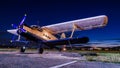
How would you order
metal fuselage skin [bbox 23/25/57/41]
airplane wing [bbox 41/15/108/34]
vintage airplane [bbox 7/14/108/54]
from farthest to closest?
airplane wing [bbox 41/15/108/34] → metal fuselage skin [bbox 23/25/57/41] → vintage airplane [bbox 7/14/108/54]

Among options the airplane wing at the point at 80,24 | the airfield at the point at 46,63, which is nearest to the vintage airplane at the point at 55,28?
the airplane wing at the point at 80,24

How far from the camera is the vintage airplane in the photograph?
26.5 meters

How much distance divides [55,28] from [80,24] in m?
4.18

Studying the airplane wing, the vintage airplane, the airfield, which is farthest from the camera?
the airplane wing

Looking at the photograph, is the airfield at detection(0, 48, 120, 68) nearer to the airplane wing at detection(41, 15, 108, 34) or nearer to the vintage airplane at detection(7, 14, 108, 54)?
the vintage airplane at detection(7, 14, 108, 54)

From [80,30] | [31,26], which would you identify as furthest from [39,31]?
[80,30]

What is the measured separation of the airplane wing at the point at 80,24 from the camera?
2739cm

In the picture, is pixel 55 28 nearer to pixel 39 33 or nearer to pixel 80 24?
pixel 39 33

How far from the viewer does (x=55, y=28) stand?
31.5 metres

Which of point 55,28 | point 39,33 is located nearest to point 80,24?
point 55,28

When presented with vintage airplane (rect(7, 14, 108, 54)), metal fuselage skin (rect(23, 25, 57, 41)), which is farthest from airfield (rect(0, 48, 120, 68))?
metal fuselage skin (rect(23, 25, 57, 41))

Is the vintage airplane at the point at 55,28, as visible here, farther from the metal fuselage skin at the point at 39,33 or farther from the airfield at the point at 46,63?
the airfield at the point at 46,63

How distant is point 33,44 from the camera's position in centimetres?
2775

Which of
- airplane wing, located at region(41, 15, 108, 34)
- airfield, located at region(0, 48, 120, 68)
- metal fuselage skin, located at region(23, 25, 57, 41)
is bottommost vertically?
airfield, located at region(0, 48, 120, 68)
